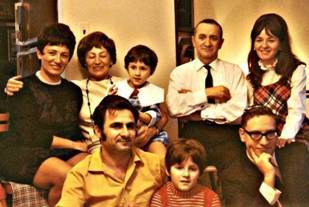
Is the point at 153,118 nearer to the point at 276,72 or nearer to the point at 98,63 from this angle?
→ the point at 98,63

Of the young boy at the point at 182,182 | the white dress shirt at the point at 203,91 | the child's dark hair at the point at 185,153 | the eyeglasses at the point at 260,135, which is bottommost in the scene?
the young boy at the point at 182,182

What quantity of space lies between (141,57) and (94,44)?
14 cm

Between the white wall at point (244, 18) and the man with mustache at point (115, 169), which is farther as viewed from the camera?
the white wall at point (244, 18)

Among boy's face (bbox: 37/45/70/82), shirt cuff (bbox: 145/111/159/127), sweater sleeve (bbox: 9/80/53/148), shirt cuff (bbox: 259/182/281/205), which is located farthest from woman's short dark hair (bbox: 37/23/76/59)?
shirt cuff (bbox: 259/182/281/205)

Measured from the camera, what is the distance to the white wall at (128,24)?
142cm

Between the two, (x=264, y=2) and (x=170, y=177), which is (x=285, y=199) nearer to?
(x=170, y=177)

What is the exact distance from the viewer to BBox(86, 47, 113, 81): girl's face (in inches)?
55.9

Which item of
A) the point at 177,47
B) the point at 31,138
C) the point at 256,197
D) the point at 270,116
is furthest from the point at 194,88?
the point at 31,138

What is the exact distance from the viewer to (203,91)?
1.47 m

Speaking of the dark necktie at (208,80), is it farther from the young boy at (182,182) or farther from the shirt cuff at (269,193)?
the shirt cuff at (269,193)

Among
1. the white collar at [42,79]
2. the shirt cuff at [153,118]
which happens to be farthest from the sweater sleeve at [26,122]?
the shirt cuff at [153,118]

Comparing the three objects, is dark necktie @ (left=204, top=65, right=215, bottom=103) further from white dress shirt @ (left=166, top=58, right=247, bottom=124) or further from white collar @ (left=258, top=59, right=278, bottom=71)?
white collar @ (left=258, top=59, right=278, bottom=71)

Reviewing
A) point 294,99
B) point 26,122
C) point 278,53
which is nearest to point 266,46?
point 278,53

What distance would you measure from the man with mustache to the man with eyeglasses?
0.74ft
